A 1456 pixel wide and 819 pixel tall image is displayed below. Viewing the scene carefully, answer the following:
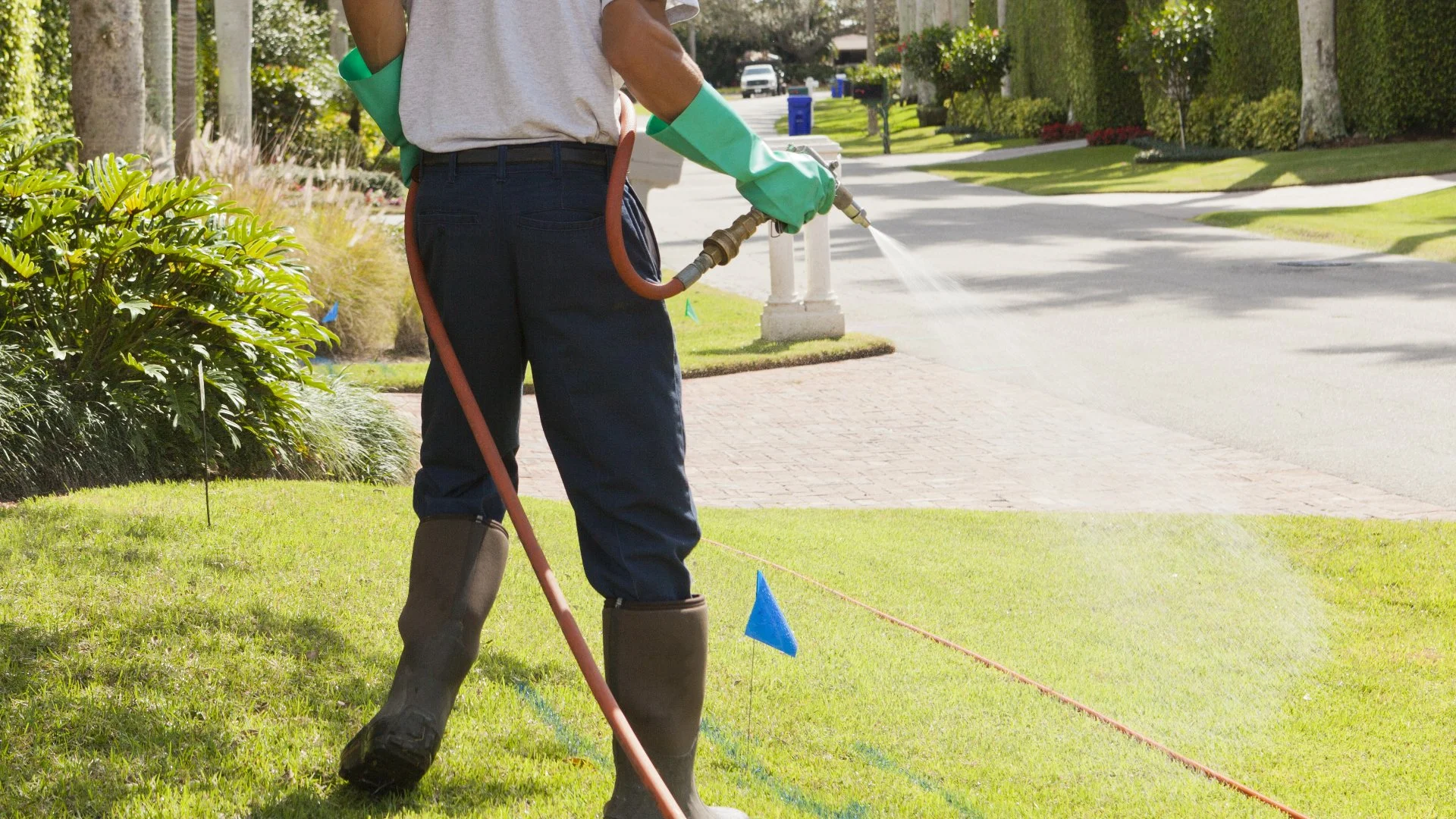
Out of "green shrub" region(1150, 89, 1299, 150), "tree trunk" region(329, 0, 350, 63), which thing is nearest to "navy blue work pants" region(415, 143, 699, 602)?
"tree trunk" region(329, 0, 350, 63)

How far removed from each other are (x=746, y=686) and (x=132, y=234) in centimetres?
330

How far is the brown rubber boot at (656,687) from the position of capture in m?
2.54

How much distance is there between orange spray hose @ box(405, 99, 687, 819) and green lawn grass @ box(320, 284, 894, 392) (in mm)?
6299

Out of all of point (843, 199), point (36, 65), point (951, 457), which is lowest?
point (951, 457)

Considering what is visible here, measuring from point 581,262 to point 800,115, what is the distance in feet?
102

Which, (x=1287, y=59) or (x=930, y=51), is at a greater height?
(x=930, y=51)

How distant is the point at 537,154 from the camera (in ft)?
8.27

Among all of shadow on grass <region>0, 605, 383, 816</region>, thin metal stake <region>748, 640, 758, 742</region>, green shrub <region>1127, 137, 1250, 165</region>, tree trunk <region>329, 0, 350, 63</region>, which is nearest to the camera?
shadow on grass <region>0, 605, 383, 816</region>

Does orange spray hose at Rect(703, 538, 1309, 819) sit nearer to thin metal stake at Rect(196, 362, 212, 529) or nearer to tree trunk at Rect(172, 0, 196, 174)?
thin metal stake at Rect(196, 362, 212, 529)

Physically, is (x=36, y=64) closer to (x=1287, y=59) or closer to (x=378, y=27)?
(x=378, y=27)

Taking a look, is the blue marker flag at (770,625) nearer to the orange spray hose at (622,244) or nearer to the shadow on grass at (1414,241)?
the orange spray hose at (622,244)

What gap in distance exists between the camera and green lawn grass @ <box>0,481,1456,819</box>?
2963mm

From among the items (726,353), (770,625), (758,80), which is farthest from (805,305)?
(758,80)

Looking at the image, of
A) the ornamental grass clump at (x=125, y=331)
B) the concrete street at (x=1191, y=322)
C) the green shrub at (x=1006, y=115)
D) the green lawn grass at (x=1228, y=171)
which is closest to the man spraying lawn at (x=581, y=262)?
the ornamental grass clump at (x=125, y=331)
